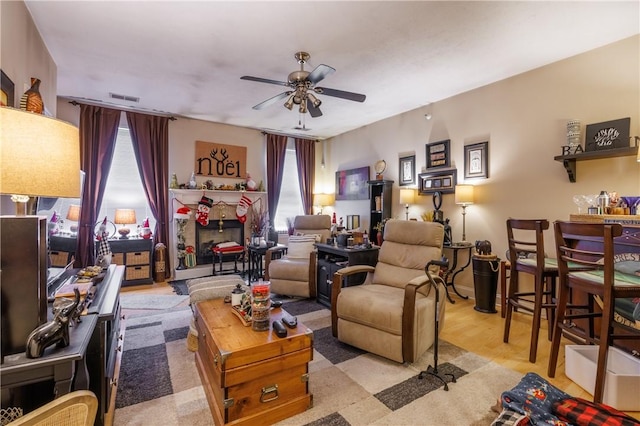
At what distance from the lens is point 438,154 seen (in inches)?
170

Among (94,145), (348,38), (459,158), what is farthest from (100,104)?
(459,158)

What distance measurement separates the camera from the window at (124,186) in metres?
4.70

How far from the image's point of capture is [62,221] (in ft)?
13.7

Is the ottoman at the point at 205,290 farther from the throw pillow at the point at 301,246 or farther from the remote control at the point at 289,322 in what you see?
the throw pillow at the point at 301,246

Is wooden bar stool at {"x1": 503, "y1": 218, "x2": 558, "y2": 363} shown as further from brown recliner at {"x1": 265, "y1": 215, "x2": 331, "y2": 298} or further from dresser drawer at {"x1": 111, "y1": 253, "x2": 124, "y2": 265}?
dresser drawer at {"x1": 111, "y1": 253, "x2": 124, "y2": 265}

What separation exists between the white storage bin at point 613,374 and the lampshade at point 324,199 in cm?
461

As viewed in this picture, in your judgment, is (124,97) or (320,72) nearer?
(320,72)

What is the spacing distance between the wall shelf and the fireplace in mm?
4912

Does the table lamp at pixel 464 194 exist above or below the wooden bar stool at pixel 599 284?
above

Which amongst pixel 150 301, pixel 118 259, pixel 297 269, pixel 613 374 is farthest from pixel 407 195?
pixel 118 259

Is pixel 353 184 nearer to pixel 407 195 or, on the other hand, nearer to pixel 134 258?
pixel 407 195

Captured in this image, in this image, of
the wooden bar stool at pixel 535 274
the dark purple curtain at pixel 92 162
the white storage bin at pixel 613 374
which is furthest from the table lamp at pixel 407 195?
the dark purple curtain at pixel 92 162

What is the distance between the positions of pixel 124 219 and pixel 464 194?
4897mm

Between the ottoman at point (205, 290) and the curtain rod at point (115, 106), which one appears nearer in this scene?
the ottoman at point (205, 290)
